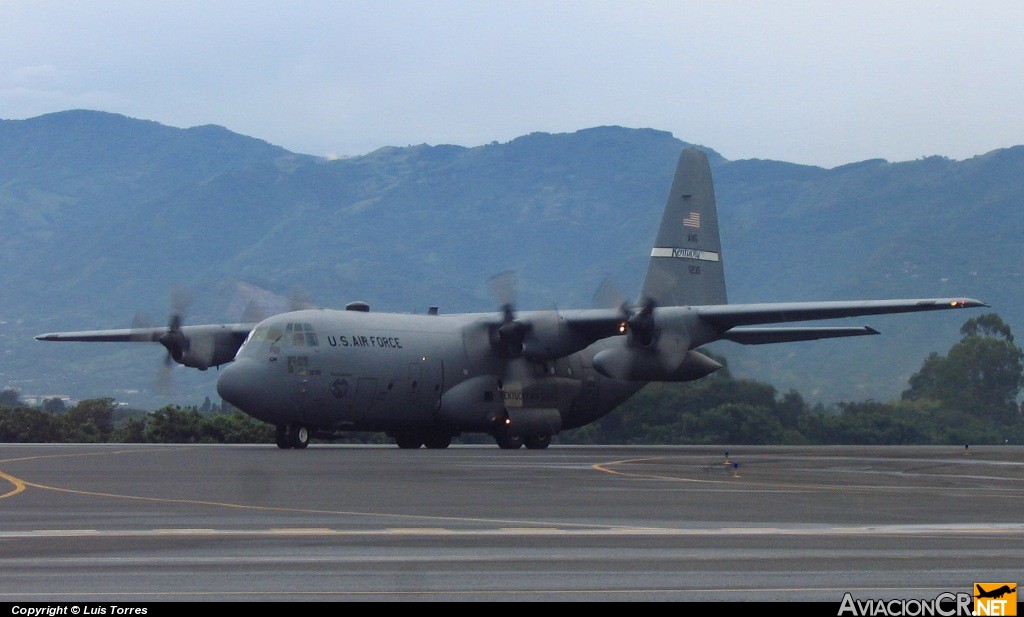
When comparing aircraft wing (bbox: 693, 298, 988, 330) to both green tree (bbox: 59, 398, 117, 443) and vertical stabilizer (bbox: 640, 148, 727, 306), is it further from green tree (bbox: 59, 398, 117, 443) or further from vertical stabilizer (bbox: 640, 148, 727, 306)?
green tree (bbox: 59, 398, 117, 443)

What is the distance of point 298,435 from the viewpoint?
38.4 metres

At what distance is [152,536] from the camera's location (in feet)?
45.5

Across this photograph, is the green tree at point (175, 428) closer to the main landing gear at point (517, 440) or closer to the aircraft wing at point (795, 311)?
the main landing gear at point (517, 440)

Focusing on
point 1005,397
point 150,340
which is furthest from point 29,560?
point 1005,397

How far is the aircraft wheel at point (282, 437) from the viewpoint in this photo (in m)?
38.1

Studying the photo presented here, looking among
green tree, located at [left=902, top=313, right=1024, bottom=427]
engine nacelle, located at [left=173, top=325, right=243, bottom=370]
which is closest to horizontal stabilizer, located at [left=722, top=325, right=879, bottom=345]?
engine nacelle, located at [left=173, top=325, right=243, bottom=370]

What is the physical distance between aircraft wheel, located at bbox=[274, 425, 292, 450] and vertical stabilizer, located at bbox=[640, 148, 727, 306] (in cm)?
1367

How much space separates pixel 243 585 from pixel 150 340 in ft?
111

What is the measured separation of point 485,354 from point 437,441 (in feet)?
10.6

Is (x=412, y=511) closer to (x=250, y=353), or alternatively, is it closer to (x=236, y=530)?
(x=236, y=530)

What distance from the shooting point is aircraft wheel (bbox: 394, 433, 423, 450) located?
42.7 m

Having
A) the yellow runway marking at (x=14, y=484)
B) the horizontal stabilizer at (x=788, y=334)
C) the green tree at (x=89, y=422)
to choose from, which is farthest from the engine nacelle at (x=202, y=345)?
the yellow runway marking at (x=14, y=484)

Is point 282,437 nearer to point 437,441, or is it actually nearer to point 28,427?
point 437,441

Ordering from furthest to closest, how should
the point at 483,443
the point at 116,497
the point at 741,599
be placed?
the point at 483,443 < the point at 116,497 < the point at 741,599
